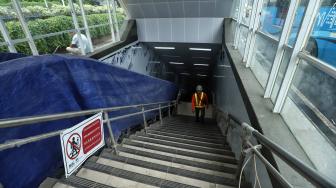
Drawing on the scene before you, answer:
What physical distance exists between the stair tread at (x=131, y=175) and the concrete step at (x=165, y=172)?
119 millimetres

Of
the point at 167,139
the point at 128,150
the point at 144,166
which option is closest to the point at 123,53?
the point at 167,139

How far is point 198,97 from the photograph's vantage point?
613 cm

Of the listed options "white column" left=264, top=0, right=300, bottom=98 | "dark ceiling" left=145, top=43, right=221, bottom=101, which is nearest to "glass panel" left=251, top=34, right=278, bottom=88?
"white column" left=264, top=0, right=300, bottom=98

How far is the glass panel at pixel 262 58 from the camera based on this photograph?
9.46 ft

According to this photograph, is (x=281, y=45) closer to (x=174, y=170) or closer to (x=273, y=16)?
(x=273, y=16)

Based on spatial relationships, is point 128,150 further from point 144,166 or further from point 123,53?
point 123,53

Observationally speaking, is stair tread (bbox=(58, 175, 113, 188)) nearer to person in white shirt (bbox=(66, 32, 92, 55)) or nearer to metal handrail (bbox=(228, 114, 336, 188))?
metal handrail (bbox=(228, 114, 336, 188))

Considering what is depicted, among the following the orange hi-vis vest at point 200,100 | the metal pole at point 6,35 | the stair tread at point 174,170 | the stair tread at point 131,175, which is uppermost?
the metal pole at point 6,35

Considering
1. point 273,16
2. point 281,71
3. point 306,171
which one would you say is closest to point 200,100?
point 273,16

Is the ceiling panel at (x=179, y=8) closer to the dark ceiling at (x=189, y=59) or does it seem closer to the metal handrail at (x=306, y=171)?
the dark ceiling at (x=189, y=59)

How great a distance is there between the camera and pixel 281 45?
2244 millimetres

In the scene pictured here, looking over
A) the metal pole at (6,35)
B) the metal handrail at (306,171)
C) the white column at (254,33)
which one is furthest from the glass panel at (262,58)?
the metal pole at (6,35)

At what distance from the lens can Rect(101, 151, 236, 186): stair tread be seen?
2.00 metres

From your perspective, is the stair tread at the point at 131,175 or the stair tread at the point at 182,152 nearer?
the stair tread at the point at 131,175
